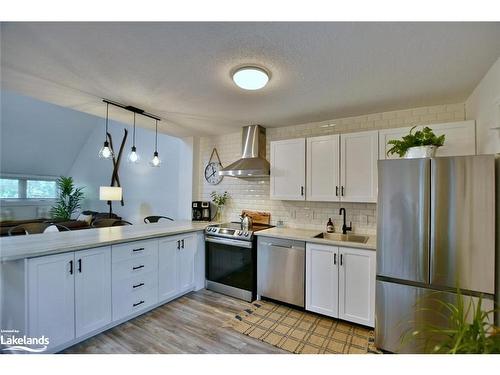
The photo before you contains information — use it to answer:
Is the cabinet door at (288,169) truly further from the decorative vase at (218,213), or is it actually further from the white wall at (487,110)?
the white wall at (487,110)

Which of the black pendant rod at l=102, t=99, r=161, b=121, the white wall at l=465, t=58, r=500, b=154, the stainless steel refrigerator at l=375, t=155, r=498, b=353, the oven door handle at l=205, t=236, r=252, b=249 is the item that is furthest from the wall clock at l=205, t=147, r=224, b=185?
the white wall at l=465, t=58, r=500, b=154

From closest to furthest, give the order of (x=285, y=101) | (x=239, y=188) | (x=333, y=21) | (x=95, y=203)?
(x=333, y=21)
(x=285, y=101)
(x=239, y=188)
(x=95, y=203)

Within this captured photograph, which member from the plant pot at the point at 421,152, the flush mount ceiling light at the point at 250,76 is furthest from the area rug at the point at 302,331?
the flush mount ceiling light at the point at 250,76

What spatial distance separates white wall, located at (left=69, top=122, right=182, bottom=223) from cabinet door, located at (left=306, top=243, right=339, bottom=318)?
3.17 metres

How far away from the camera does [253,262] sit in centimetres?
298

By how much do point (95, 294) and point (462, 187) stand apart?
3215 millimetres

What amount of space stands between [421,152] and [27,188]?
31.4 feet

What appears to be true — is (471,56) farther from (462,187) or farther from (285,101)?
(285,101)

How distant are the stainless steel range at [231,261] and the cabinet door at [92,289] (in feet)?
4.43

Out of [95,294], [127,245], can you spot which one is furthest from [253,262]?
[95,294]

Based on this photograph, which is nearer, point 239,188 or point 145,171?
point 239,188

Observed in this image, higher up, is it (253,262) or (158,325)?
(253,262)

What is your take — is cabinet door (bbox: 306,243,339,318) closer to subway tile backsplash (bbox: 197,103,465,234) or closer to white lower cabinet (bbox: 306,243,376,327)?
white lower cabinet (bbox: 306,243,376,327)

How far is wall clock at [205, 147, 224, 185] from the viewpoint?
4.07 m
